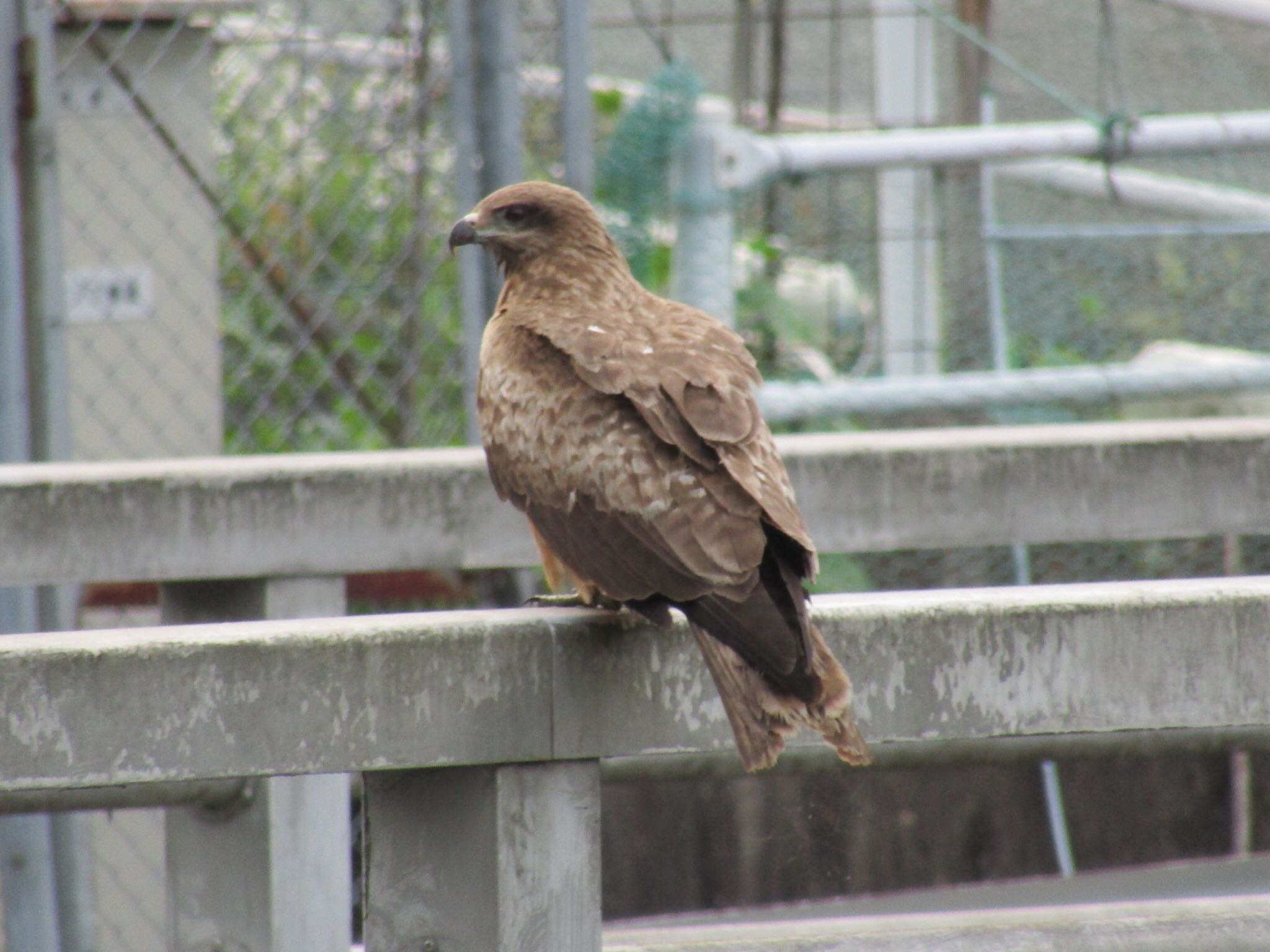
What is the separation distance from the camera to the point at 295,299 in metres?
5.26

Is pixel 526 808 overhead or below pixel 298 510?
below

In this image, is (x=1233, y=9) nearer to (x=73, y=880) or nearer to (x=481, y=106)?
(x=481, y=106)

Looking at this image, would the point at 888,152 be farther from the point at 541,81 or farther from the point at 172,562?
the point at 172,562

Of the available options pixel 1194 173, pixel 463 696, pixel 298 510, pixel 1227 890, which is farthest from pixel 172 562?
pixel 1194 173

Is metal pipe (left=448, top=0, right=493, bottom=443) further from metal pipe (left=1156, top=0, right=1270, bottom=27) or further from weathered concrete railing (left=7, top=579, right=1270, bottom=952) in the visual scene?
metal pipe (left=1156, top=0, right=1270, bottom=27)

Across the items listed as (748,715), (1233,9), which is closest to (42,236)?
(748,715)

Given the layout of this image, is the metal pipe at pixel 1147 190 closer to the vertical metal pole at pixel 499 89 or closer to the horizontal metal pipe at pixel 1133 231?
the horizontal metal pipe at pixel 1133 231

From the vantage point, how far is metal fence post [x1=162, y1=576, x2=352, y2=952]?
285 centimetres

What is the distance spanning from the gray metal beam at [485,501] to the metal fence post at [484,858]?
125cm

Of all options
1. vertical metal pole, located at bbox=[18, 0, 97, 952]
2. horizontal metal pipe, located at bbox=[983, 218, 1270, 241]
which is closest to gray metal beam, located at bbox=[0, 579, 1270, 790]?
vertical metal pole, located at bbox=[18, 0, 97, 952]

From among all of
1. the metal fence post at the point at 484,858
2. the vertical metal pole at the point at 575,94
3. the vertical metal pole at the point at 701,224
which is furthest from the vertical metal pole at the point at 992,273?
the metal fence post at the point at 484,858

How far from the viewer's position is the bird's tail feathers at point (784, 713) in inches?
75.3

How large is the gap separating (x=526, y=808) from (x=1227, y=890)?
93.6 inches

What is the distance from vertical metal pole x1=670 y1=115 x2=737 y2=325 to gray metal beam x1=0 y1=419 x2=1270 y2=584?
1.35 meters
